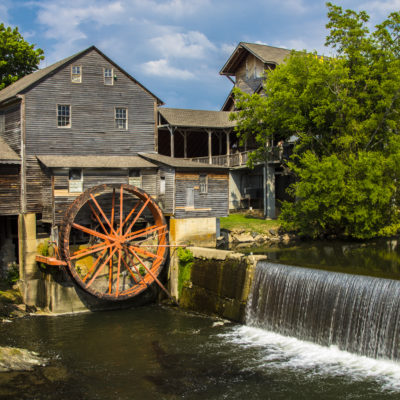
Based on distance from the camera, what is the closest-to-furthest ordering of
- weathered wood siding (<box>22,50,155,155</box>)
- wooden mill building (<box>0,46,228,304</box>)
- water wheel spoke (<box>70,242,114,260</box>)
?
1. water wheel spoke (<box>70,242,114,260</box>)
2. wooden mill building (<box>0,46,228,304</box>)
3. weathered wood siding (<box>22,50,155,155</box>)

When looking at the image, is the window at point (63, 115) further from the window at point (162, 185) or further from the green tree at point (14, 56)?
the green tree at point (14, 56)

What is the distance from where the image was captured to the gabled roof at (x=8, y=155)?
2208 centimetres

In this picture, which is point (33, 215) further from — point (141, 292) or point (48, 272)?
point (141, 292)

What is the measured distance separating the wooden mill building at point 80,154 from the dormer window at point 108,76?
5 cm

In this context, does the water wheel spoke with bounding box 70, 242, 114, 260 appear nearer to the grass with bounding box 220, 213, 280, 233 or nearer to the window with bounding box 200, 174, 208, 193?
the window with bounding box 200, 174, 208, 193

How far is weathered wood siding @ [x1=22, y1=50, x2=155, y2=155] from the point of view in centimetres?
2308

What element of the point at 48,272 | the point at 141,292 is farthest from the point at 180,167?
the point at 48,272

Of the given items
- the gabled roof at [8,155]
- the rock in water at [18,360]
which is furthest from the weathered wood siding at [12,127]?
the rock in water at [18,360]

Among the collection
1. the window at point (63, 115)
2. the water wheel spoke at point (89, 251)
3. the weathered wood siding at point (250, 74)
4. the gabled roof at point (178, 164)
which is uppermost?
the weathered wood siding at point (250, 74)

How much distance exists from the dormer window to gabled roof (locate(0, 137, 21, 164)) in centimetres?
562

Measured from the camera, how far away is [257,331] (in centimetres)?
1741

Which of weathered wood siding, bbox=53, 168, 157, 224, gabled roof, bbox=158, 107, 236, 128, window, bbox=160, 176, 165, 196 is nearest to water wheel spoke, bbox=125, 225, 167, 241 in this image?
window, bbox=160, 176, 165, 196

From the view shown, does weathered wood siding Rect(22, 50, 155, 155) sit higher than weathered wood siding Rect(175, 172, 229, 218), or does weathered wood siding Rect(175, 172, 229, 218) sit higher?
weathered wood siding Rect(22, 50, 155, 155)

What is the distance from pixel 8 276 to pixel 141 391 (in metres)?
14.1
